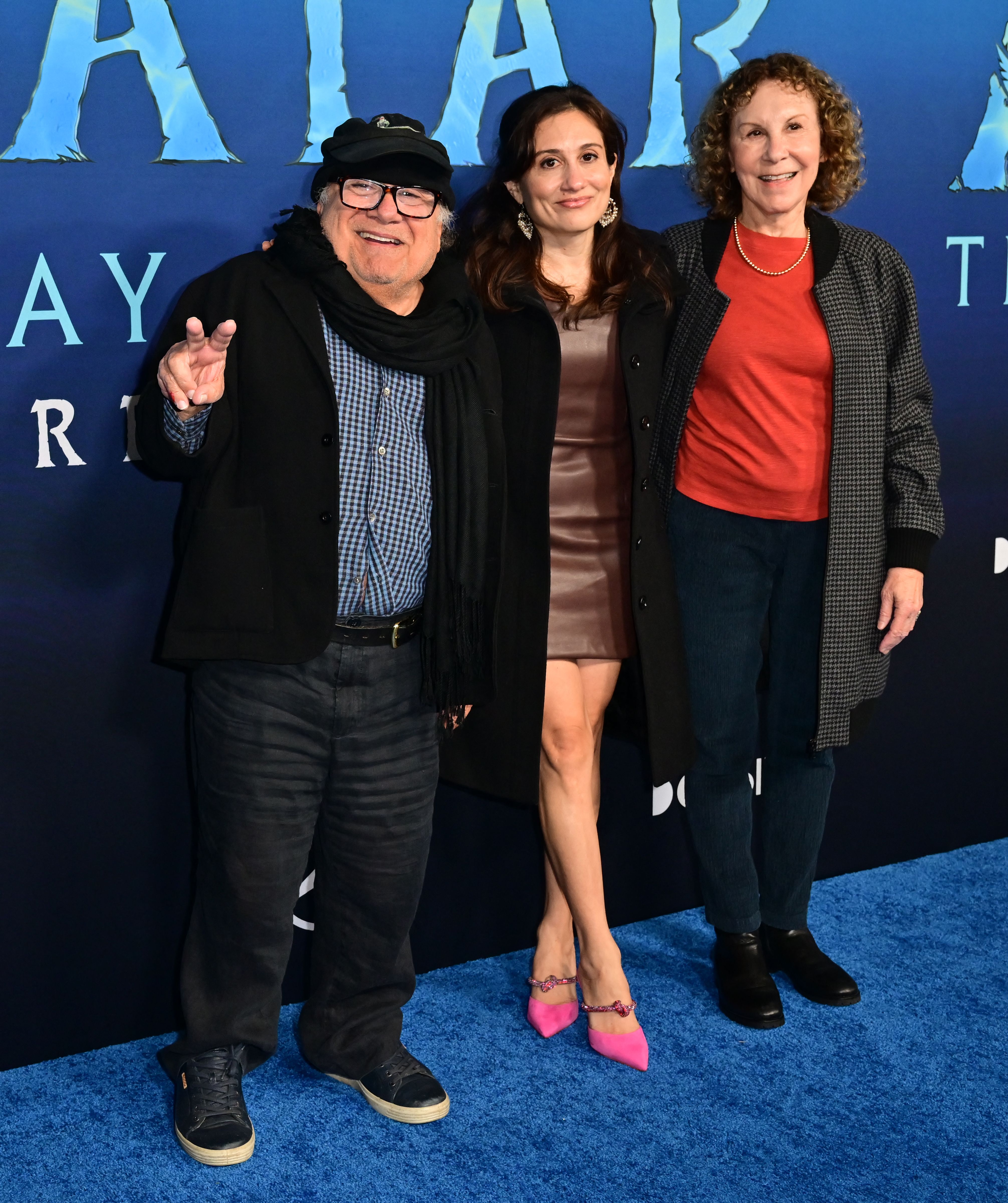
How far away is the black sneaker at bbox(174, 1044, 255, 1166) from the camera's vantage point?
→ 237 centimetres

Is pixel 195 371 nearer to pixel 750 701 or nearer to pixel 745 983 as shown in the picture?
pixel 750 701

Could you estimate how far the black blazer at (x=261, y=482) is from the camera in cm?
216

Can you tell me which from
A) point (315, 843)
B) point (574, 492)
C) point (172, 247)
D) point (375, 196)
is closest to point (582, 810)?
point (315, 843)

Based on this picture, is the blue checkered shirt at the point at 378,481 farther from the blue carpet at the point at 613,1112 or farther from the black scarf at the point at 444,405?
the blue carpet at the point at 613,1112

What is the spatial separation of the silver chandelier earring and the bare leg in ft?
2.76

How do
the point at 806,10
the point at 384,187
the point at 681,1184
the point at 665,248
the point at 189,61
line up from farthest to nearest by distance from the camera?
the point at 806,10 < the point at 665,248 < the point at 189,61 < the point at 681,1184 < the point at 384,187

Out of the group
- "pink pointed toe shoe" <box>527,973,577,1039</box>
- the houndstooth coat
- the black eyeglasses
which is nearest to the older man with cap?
the black eyeglasses

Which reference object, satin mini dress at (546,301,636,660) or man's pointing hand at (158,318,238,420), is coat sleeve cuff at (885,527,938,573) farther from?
man's pointing hand at (158,318,238,420)

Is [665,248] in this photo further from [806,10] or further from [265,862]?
[265,862]

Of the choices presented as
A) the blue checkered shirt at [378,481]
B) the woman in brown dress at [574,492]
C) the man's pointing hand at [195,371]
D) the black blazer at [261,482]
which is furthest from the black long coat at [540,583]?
the man's pointing hand at [195,371]

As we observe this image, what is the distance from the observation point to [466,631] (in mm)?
2361

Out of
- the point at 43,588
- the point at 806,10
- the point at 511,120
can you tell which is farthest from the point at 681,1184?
the point at 806,10

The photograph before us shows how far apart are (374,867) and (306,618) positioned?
538mm

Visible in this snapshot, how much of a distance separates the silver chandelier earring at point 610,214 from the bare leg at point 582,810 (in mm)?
842
